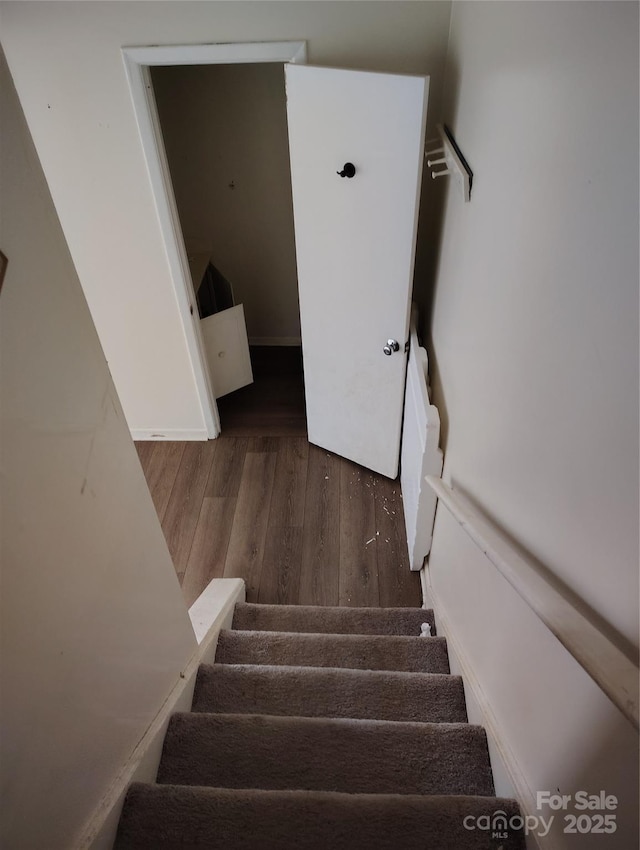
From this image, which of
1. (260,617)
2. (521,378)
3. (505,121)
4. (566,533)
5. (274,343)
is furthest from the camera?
(274,343)

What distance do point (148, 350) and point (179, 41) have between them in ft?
4.83

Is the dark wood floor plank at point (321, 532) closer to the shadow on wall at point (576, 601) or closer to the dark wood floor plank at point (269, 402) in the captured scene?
the dark wood floor plank at point (269, 402)

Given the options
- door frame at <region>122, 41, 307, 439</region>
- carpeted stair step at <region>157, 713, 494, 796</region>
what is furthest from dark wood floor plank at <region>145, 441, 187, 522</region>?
carpeted stair step at <region>157, 713, 494, 796</region>

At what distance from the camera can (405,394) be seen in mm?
2508

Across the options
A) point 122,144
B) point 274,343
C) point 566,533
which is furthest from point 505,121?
point 274,343

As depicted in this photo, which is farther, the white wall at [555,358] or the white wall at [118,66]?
the white wall at [118,66]

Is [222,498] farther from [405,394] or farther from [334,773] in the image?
[334,773]

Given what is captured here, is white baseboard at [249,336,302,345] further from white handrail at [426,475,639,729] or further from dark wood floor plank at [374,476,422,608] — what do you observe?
white handrail at [426,475,639,729]

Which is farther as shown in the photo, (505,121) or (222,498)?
(222,498)

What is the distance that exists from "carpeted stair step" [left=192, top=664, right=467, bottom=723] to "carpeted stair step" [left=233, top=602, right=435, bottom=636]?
47 centimetres

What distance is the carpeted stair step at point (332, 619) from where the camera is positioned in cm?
209

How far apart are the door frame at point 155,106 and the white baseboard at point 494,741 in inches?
80.0

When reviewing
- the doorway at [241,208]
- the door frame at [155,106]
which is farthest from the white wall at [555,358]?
the doorway at [241,208]

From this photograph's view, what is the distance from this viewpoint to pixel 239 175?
11.5 feet
